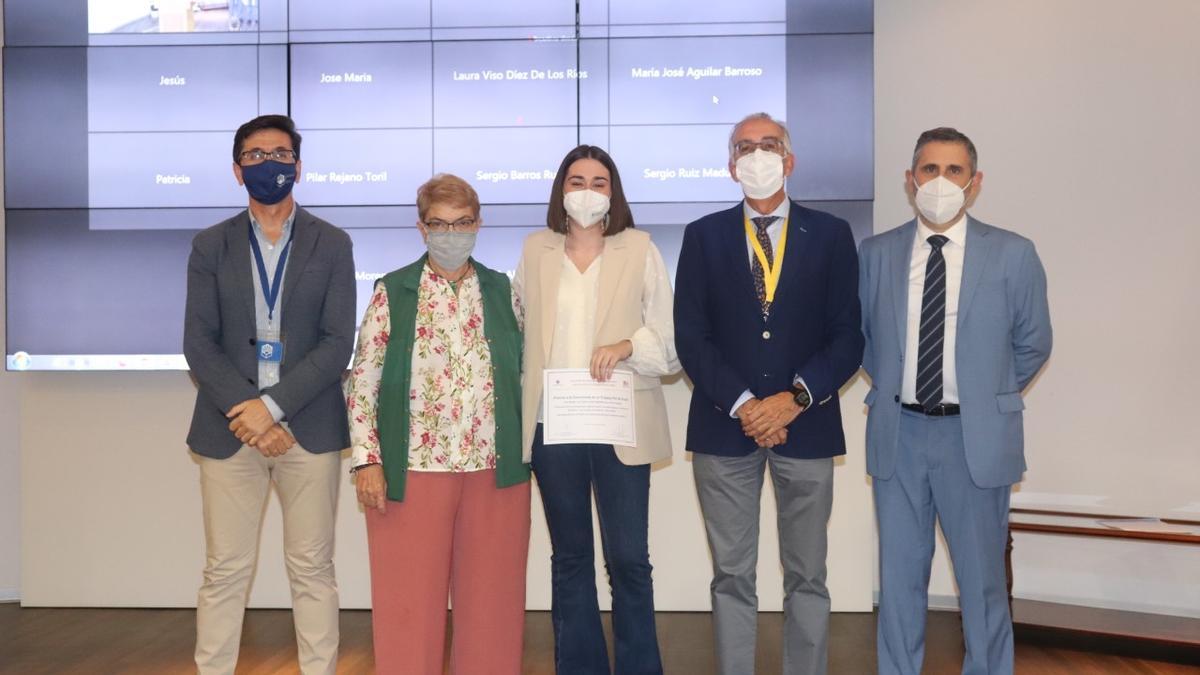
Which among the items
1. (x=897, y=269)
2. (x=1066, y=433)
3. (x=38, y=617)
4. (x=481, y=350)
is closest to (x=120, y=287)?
(x=38, y=617)

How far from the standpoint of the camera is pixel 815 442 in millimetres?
3068

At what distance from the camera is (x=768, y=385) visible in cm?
308

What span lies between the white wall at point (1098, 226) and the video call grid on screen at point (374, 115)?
0.67 m

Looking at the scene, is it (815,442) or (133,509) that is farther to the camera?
(133,509)

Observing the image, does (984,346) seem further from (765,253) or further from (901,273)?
(765,253)

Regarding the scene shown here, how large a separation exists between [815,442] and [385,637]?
135cm

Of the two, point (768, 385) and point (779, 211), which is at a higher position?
point (779, 211)

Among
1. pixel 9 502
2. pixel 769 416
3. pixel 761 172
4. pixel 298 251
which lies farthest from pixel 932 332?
pixel 9 502

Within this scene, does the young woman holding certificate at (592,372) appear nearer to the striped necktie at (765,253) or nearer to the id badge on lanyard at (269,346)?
the striped necktie at (765,253)

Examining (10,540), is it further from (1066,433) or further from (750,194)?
(1066,433)

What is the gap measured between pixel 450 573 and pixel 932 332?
1590 millimetres

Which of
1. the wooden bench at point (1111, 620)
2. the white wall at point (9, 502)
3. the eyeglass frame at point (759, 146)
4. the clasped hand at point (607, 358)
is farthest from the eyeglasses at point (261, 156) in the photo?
the wooden bench at point (1111, 620)

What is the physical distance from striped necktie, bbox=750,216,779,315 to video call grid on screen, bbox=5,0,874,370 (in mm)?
1300

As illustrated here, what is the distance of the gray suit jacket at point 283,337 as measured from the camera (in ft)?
10.3
